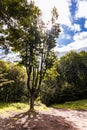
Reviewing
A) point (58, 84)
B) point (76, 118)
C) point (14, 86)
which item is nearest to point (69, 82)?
point (58, 84)

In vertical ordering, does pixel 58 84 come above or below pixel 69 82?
below

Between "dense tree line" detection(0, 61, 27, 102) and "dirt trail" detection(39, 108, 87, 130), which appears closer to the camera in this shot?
"dirt trail" detection(39, 108, 87, 130)

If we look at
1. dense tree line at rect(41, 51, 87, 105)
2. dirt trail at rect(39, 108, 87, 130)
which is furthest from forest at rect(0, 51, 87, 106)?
dirt trail at rect(39, 108, 87, 130)

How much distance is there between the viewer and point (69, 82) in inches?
2783

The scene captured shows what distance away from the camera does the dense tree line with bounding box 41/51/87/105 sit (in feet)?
215

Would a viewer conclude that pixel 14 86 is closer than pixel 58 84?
Yes

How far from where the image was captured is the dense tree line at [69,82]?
65.4 m

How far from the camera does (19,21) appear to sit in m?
14.8

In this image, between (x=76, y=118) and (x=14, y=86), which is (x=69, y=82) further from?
(x=76, y=118)

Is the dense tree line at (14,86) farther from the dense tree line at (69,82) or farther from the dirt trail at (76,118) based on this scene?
the dirt trail at (76,118)

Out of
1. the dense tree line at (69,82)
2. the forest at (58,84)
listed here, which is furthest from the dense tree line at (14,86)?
the dense tree line at (69,82)

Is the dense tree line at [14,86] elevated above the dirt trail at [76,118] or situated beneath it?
elevated above

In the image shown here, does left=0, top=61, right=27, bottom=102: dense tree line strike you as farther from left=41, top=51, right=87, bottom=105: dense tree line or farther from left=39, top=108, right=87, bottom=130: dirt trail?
left=39, top=108, right=87, bottom=130: dirt trail

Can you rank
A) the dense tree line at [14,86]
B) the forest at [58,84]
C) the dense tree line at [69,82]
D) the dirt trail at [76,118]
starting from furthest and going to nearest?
the dense tree line at [69,82] < the forest at [58,84] < the dense tree line at [14,86] < the dirt trail at [76,118]
